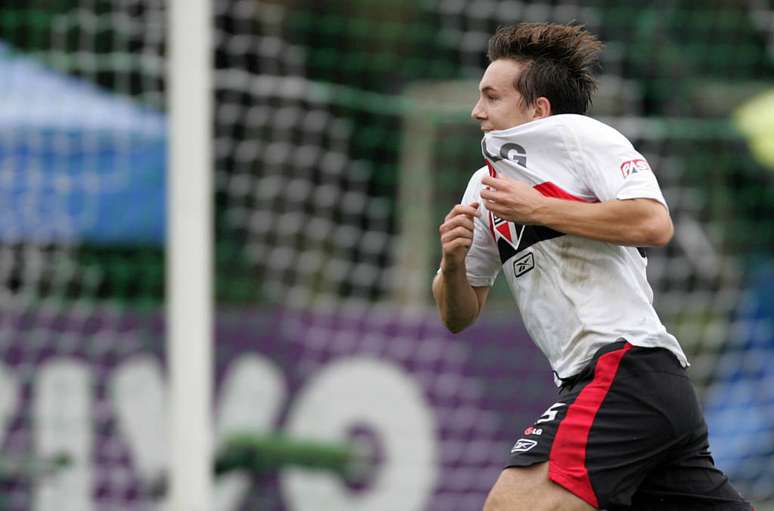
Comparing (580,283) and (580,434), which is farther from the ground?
(580,283)

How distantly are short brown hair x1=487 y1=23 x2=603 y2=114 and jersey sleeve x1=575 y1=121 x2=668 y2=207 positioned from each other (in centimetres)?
22

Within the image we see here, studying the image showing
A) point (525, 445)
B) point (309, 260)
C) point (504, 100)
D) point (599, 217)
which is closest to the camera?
point (599, 217)

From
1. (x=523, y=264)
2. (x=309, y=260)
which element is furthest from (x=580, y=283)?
(x=309, y=260)

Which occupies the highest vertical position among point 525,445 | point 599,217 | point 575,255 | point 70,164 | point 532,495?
point 599,217

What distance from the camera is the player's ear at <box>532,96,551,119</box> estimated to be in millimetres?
4156

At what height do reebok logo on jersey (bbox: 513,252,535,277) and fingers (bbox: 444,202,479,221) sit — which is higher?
fingers (bbox: 444,202,479,221)

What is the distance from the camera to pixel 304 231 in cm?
880

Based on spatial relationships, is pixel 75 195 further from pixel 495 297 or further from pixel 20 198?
pixel 495 297

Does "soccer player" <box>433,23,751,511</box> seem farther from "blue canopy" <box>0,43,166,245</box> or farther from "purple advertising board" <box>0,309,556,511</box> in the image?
"blue canopy" <box>0,43,166,245</box>

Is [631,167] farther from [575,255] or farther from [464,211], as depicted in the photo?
[464,211]

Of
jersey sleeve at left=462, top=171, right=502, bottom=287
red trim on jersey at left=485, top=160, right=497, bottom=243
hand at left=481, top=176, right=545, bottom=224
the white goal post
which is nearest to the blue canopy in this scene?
the white goal post

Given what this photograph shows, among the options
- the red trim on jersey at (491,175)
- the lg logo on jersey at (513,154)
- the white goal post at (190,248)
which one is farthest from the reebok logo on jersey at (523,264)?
the white goal post at (190,248)

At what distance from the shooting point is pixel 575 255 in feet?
13.4

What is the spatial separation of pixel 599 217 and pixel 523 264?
374 millimetres
